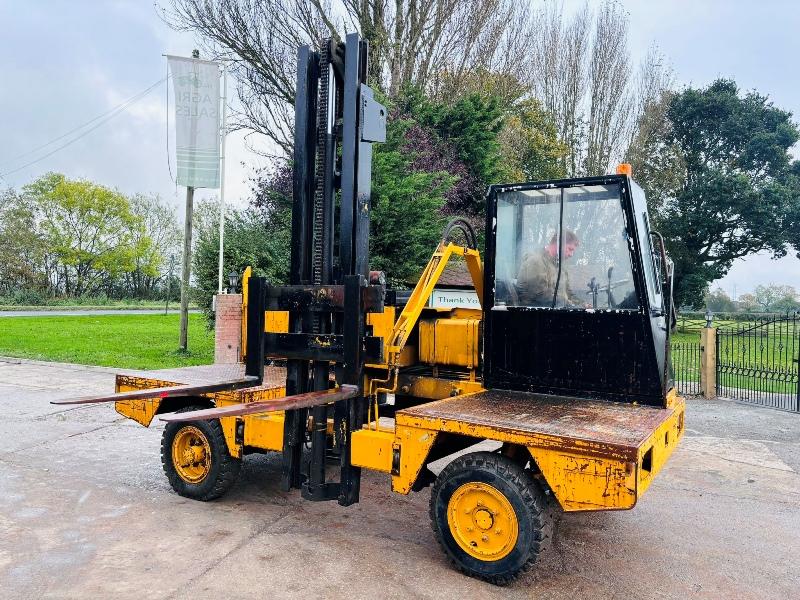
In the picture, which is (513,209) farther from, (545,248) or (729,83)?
(729,83)

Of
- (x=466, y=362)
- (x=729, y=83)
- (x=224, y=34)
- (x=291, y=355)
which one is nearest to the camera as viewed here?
(x=291, y=355)

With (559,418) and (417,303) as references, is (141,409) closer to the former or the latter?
(417,303)

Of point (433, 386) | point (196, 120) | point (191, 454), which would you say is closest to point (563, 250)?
point (433, 386)

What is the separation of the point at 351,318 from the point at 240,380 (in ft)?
3.94

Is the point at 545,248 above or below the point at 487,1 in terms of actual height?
below

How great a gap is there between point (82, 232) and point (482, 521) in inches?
1796

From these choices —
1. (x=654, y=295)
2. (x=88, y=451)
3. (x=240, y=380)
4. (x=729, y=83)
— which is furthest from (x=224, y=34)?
(x=729, y=83)

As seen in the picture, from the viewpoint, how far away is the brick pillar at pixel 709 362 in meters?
11.1

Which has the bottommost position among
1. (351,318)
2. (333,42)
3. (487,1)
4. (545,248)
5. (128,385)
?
(128,385)

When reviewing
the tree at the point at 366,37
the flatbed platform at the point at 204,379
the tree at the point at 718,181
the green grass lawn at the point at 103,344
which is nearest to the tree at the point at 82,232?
the green grass lawn at the point at 103,344

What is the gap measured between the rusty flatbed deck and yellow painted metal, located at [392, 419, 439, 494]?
91 millimetres

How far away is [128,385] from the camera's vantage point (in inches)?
229

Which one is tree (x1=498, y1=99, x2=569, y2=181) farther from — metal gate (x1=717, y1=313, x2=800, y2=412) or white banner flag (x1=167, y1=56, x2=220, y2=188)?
metal gate (x1=717, y1=313, x2=800, y2=412)

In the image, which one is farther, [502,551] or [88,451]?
[88,451]
